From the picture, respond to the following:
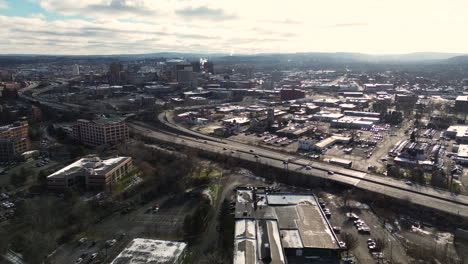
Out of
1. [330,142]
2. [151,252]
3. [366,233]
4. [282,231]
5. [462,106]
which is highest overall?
[462,106]

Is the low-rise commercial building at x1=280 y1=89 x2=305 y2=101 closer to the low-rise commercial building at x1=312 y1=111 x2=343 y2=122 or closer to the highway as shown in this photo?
the low-rise commercial building at x1=312 y1=111 x2=343 y2=122

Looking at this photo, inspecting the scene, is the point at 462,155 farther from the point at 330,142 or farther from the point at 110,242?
the point at 110,242

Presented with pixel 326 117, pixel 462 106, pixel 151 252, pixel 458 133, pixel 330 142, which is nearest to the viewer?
pixel 151 252

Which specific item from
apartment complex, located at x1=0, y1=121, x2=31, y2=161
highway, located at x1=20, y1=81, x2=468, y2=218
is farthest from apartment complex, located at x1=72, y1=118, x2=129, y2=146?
apartment complex, located at x1=0, y1=121, x2=31, y2=161

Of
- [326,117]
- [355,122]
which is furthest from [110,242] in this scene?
[326,117]

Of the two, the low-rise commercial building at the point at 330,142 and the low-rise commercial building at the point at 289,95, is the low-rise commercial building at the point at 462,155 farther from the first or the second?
the low-rise commercial building at the point at 289,95

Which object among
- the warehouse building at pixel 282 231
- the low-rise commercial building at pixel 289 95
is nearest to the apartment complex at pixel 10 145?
the warehouse building at pixel 282 231
